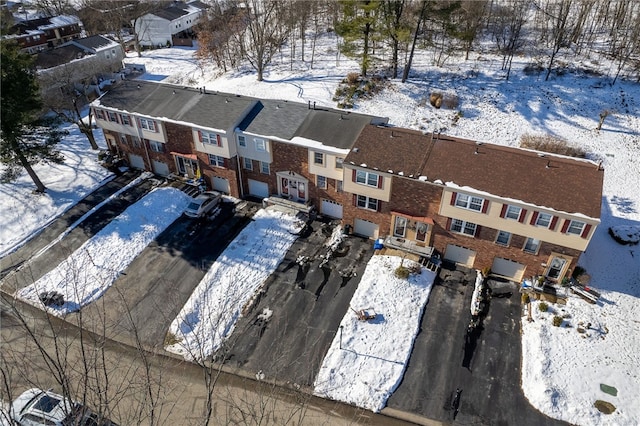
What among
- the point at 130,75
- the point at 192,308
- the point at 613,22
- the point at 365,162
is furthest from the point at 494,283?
the point at 130,75

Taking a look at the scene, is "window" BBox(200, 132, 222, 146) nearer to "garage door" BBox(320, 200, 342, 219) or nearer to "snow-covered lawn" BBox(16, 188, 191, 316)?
"snow-covered lawn" BBox(16, 188, 191, 316)

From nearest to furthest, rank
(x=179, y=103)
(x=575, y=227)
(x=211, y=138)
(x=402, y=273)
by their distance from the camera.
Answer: (x=575, y=227) < (x=402, y=273) < (x=211, y=138) < (x=179, y=103)

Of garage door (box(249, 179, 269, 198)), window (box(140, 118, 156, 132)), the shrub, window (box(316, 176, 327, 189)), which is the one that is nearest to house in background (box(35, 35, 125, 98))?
window (box(140, 118, 156, 132))

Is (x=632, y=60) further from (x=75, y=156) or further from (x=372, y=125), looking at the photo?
(x=75, y=156)

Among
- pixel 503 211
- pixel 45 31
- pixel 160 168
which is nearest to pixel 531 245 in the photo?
pixel 503 211

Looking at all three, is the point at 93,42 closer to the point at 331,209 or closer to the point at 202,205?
the point at 202,205
